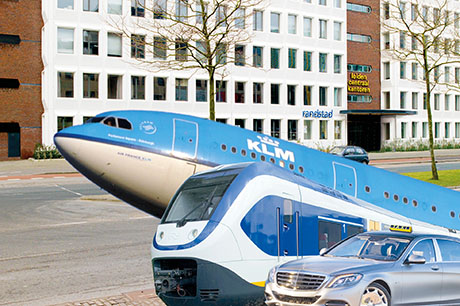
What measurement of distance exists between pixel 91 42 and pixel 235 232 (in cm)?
4665

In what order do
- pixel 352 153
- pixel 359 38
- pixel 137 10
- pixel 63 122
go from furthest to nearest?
pixel 359 38, pixel 137 10, pixel 63 122, pixel 352 153

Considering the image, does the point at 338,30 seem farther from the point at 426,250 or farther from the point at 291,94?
the point at 426,250

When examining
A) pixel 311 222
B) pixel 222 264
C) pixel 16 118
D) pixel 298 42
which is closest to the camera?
pixel 222 264

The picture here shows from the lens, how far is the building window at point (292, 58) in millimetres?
64500

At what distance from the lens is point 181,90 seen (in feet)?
188

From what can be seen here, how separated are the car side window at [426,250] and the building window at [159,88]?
47889mm

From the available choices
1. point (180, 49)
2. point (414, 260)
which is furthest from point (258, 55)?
point (414, 260)

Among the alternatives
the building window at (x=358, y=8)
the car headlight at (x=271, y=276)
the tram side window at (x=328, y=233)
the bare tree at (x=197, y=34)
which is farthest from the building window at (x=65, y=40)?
the car headlight at (x=271, y=276)

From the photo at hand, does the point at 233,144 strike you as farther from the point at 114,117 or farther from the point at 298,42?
the point at 298,42

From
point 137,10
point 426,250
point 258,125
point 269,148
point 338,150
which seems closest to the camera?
point 426,250

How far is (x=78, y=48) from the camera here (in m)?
51.7

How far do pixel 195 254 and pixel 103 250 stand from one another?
7.45 metres

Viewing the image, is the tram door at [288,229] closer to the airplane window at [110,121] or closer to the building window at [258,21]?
the airplane window at [110,121]

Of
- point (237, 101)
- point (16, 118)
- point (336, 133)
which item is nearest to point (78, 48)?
point (16, 118)
